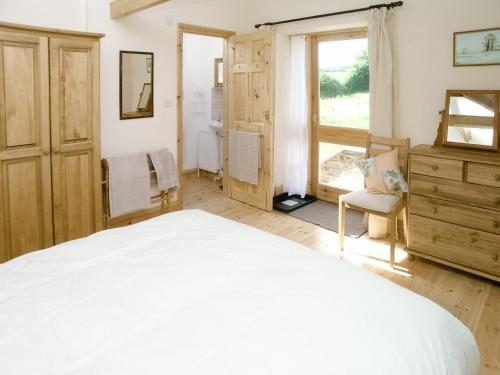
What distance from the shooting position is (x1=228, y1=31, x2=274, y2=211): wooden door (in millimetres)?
4695

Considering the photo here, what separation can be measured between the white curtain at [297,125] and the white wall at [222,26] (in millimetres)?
341

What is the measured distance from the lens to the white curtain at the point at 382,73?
12.7 feet

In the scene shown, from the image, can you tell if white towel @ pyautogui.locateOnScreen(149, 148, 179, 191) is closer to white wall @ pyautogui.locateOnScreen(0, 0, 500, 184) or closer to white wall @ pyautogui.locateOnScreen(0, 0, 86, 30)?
white wall @ pyautogui.locateOnScreen(0, 0, 500, 184)

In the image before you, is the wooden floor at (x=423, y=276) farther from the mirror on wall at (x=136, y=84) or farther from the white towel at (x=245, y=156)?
the mirror on wall at (x=136, y=84)

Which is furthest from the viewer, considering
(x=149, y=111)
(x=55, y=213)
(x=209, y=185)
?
(x=209, y=185)

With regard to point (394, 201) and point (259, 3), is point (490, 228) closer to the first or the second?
point (394, 201)

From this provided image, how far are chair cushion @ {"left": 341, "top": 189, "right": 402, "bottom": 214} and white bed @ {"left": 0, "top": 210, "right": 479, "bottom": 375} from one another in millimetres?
1805

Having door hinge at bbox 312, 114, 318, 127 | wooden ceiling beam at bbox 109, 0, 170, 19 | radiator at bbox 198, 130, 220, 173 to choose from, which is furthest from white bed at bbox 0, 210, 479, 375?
radiator at bbox 198, 130, 220, 173

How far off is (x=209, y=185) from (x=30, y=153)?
3.30 meters

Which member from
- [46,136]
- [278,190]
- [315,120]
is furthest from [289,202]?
[46,136]

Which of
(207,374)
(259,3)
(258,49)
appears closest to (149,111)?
(258,49)

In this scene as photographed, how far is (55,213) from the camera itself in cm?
326

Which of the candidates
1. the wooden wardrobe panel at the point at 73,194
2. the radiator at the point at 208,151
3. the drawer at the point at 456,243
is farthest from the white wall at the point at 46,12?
the drawer at the point at 456,243

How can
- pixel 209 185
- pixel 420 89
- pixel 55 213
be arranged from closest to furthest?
1. pixel 55 213
2. pixel 420 89
3. pixel 209 185
